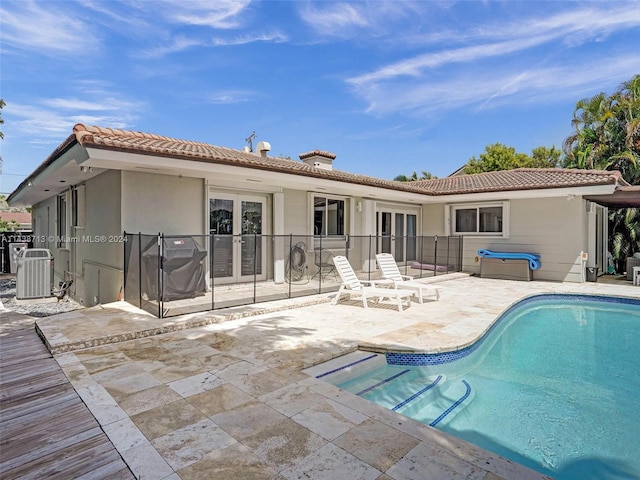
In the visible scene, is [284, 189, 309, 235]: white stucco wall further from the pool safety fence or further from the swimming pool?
the swimming pool

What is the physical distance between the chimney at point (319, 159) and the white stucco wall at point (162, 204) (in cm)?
741

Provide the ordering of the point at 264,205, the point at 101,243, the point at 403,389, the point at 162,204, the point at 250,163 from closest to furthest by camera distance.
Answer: the point at 403,389 < the point at 250,163 < the point at 162,204 < the point at 101,243 < the point at 264,205

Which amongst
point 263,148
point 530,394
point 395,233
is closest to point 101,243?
point 263,148

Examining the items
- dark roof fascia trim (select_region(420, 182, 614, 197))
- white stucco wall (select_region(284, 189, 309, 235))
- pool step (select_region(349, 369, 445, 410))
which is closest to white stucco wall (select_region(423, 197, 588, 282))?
dark roof fascia trim (select_region(420, 182, 614, 197))

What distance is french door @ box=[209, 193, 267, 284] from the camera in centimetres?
789

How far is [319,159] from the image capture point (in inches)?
618

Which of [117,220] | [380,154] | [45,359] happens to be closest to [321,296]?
[117,220]

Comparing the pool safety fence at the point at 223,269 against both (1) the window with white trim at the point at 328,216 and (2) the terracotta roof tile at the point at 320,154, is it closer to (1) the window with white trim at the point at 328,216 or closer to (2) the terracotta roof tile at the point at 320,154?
(1) the window with white trim at the point at 328,216

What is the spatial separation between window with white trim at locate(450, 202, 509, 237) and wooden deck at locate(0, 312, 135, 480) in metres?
13.9

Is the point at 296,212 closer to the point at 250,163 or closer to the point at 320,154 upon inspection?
the point at 250,163

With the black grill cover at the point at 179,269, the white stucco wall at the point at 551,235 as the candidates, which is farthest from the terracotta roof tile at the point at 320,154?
the black grill cover at the point at 179,269

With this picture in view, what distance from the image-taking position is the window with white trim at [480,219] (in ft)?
45.0

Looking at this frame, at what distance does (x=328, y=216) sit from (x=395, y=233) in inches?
152

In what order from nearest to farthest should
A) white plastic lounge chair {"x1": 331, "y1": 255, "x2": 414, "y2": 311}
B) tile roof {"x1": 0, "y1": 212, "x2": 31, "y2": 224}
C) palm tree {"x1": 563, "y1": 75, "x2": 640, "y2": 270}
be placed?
white plastic lounge chair {"x1": 331, "y1": 255, "x2": 414, "y2": 311}, palm tree {"x1": 563, "y1": 75, "x2": 640, "y2": 270}, tile roof {"x1": 0, "y1": 212, "x2": 31, "y2": 224}
